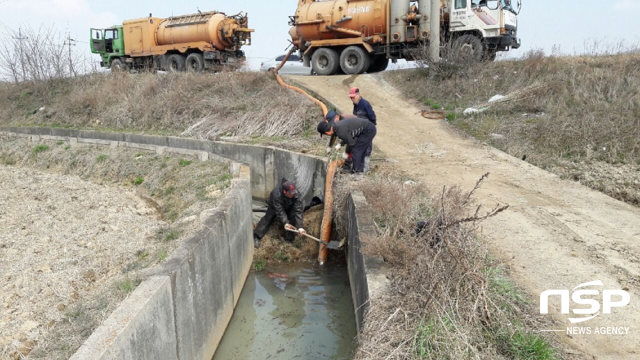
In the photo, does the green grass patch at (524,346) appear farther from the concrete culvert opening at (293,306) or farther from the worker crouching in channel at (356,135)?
the worker crouching in channel at (356,135)

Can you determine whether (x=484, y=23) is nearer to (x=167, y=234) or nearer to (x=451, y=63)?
(x=451, y=63)

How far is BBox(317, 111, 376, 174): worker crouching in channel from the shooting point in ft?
26.0

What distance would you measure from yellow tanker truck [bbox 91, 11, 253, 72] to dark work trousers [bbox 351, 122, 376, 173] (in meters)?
12.9

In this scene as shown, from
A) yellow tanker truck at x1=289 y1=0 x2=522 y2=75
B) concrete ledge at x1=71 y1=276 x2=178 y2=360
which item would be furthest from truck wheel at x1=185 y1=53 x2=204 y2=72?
concrete ledge at x1=71 y1=276 x2=178 y2=360

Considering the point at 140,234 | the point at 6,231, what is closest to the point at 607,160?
the point at 140,234

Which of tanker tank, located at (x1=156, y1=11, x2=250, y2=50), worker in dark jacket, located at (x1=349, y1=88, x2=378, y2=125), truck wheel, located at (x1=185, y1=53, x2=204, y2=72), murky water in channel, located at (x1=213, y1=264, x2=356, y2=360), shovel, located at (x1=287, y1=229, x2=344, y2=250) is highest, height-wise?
tanker tank, located at (x1=156, y1=11, x2=250, y2=50)

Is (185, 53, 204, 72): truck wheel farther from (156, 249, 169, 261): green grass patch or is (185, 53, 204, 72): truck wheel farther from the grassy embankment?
(156, 249, 169, 261): green grass patch

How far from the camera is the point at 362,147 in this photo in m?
8.17

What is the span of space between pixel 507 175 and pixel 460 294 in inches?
213

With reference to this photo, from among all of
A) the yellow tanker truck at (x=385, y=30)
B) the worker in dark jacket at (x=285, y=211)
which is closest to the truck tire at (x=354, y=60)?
the yellow tanker truck at (x=385, y=30)

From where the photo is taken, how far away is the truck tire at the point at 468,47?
14.0 m

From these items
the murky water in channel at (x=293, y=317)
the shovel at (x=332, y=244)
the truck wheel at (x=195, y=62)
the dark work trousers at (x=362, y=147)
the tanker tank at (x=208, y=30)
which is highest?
the tanker tank at (x=208, y=30)

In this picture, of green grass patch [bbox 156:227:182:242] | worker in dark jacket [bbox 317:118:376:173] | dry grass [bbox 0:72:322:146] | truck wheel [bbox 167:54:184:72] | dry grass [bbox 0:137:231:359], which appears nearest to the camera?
dry grass [bbox 0:137:231:359]

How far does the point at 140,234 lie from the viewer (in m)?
6.86
